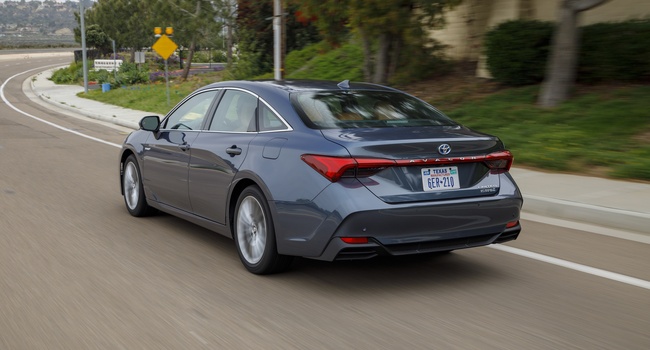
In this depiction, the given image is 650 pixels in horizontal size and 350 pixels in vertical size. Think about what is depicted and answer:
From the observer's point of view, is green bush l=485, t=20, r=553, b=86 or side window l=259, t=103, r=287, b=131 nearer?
side window l=259, t=103, r=287, b=131

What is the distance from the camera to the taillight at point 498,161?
572 centimetres

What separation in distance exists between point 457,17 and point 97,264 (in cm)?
1601

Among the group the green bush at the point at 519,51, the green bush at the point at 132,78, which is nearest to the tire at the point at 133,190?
the green bush at the point at 519,51

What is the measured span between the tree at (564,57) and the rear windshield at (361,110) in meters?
8.22

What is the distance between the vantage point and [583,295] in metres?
5.44

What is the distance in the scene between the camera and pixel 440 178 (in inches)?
214

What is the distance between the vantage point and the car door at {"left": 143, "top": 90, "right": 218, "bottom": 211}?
707 cm

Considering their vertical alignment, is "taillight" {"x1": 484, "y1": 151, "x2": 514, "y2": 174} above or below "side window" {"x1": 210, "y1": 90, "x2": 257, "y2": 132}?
below

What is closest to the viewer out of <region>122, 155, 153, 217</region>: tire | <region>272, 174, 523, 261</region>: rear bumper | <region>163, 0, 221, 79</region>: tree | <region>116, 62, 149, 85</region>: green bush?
<region>272, 174, 523, 261</region>: rear bumper

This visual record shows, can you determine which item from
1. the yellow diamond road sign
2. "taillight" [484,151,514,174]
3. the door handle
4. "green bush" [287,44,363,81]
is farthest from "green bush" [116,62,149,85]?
"taillight" [484,151,514,174]

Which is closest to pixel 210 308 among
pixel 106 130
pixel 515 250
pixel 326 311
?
pixel 326 311

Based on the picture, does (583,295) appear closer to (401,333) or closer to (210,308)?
(401,333)

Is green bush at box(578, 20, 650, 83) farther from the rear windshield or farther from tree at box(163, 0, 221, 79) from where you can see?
tree at box(163, 0, 221, 79)

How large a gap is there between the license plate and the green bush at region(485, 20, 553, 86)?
1099 cm
